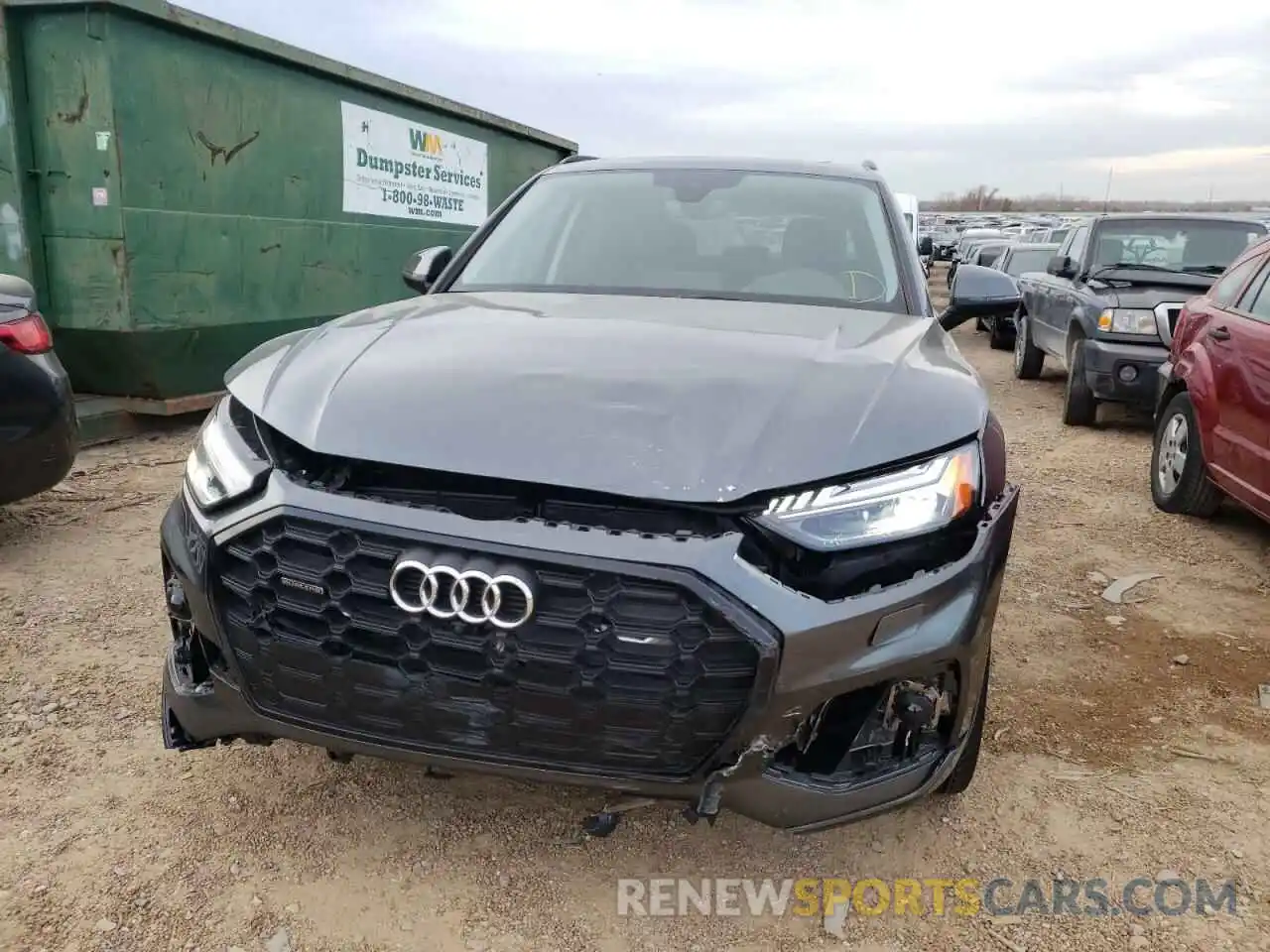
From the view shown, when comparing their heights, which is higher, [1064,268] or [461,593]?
[1064,268]

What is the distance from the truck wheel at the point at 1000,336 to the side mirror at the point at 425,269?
11.4 meters

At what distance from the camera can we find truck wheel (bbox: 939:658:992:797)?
238 centimetres

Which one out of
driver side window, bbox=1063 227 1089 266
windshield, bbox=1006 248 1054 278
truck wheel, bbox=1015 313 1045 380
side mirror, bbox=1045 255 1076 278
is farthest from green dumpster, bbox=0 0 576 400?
windshield, bbox=1006 248 1054 278

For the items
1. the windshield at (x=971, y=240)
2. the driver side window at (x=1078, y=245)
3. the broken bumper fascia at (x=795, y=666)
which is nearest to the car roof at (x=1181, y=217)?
the driver side window at (x=1078, y=245)

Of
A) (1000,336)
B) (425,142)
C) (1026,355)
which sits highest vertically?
(425,142)

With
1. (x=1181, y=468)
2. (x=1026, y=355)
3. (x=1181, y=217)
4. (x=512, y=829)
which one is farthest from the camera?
(x=1026, y=355)

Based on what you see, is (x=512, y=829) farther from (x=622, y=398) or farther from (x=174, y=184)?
(x=174, y=184)

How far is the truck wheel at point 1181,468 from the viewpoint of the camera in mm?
5176

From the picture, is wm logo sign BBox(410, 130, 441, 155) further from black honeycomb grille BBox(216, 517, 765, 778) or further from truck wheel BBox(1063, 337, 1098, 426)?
black honeycomb grille BBox(216, 517, 765, 778)

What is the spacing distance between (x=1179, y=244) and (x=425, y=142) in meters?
6.37

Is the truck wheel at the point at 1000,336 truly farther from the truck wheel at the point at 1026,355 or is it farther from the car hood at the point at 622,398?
the car hood at the point at 622,398

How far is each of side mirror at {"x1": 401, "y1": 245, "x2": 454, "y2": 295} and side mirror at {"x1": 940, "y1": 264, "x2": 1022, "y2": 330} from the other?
5.63 feet

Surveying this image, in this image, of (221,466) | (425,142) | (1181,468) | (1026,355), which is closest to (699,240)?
(221,466)

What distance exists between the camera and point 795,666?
176 centimetres
